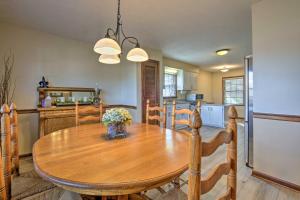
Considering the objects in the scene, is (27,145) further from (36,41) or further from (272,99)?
(272,99)

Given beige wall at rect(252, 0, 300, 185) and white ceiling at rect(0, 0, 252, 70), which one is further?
white ceiling at rect(0, 0, 252, 70)

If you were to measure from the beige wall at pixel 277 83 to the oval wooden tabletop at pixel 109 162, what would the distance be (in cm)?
142

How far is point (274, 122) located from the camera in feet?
6.72

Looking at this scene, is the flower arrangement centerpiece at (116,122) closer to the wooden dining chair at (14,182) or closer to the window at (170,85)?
the wooden dining chair at (14,182)

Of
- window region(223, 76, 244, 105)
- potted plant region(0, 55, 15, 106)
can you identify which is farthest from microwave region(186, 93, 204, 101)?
potted plant region(0, 55, 15, 106)

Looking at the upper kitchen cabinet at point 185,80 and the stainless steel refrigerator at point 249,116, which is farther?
the upper kitchen cabinet at point 185,80

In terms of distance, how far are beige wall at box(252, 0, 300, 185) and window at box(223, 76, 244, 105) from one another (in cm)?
595

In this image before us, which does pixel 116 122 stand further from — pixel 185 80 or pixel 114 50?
pixel 185 80

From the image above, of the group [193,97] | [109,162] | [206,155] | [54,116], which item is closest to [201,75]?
[193,97]

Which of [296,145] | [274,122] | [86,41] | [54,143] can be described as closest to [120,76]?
[86,41]

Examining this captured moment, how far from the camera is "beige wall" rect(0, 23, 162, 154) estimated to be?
292 centimetres

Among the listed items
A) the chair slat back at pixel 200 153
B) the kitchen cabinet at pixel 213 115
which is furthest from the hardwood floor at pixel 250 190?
the kitchen cabinet at pixel 213 115

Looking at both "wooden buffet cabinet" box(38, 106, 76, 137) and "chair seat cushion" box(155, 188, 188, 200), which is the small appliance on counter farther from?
"chair seat cushion" box(155, 188, 188, 200)

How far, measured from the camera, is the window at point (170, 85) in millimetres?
5746
